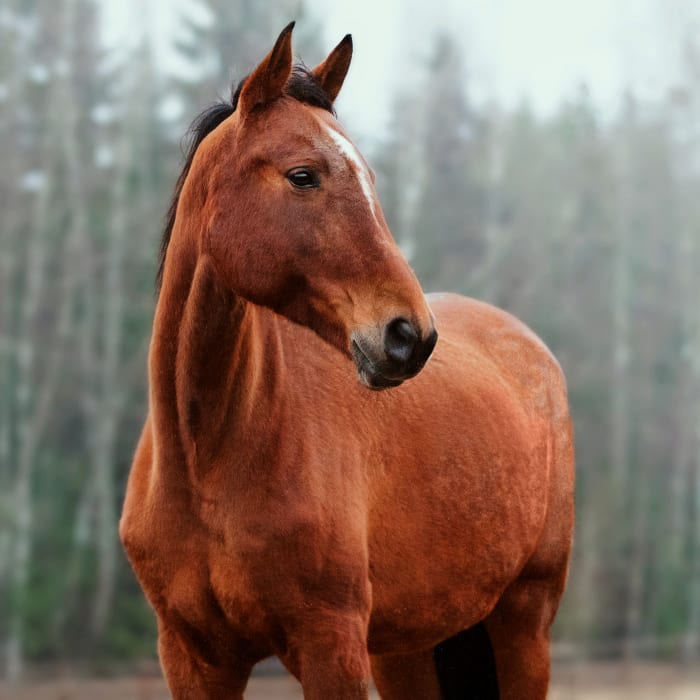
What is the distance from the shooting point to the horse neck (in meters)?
3.40

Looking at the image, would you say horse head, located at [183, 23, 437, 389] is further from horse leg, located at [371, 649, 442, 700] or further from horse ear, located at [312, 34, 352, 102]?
horse leg, located at [371, 649, 442, 700]

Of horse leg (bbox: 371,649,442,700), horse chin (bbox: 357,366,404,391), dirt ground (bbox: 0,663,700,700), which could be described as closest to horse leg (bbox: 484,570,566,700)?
horse leg (bbox: 371,649,442,700)

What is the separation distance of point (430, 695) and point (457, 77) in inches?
807

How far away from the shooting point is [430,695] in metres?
4.81

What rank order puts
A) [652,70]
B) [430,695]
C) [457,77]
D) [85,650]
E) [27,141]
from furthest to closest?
[652,70]
[457,77]
[27,141]
[85,650]
[430,695]

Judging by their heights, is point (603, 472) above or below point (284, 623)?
below

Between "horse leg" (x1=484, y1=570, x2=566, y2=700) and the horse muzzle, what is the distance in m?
1.91

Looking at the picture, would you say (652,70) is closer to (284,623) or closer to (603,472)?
(603,472)

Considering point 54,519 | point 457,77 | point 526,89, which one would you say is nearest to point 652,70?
point 526,89

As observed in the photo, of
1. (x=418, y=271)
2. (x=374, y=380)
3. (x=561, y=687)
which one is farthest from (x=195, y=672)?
(x=418, y=271)

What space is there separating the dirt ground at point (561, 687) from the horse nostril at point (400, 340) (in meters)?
11.1

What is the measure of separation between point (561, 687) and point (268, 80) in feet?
46.0

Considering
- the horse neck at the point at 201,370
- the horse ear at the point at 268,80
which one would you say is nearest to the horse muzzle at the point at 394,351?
the horse neck at the point at 201,370

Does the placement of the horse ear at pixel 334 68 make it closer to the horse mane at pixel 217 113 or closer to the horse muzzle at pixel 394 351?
the horse mane at pixel 217 113
